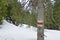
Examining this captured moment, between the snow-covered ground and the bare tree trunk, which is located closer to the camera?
the bare tree trunk

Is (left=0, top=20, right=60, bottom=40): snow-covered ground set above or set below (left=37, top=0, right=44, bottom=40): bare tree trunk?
below

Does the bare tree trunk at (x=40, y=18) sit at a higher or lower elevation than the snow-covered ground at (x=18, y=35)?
higher

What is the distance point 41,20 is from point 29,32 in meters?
2.71

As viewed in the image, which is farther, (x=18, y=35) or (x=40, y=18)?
(x=18, y=35)

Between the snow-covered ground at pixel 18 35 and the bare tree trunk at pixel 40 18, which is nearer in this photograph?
the bare tree trunk at pixel 40 18

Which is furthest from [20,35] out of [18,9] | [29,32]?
[18,9]

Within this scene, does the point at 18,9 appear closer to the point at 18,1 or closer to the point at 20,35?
the point at 18,1

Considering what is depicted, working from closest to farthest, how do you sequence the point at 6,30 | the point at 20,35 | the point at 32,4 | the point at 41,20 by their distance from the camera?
the point at 41,20 → the point at 32,4 → the point at 20,35 → the point at 6,30

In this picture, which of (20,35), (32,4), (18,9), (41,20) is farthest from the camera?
(20,35)

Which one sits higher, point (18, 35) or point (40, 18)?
point (40, 18)

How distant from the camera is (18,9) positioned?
799 centimetres

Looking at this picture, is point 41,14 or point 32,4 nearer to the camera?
point 41,14

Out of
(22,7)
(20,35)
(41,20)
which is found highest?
(22,7)

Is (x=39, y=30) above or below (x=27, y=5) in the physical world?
below
